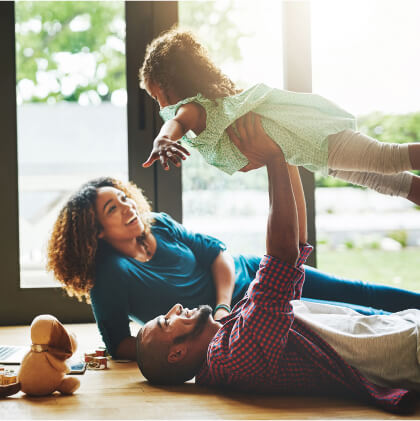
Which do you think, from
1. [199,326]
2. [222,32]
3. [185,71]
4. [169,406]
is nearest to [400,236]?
[222,32]

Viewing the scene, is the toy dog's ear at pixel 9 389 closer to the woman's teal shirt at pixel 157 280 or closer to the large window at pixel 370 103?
the woman's teal shirt at pixel 157 280

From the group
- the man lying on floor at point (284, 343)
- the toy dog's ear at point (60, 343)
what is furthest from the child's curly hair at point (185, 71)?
the toy dog's ear at point (60, 343)

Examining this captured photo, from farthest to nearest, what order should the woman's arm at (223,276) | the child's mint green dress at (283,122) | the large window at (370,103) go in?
the large window at (370,103), the woman's arm at (223,276), the child's mint green dress at (283,122)

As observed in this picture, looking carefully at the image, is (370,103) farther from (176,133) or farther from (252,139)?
(176,133)

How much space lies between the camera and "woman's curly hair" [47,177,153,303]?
74.8 inches

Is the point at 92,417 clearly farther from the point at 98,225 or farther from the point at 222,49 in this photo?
the point at 222,49

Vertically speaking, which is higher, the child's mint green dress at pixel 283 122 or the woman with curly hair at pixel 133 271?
the child's mint green dress at pixel 283 122

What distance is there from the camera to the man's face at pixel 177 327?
137cm

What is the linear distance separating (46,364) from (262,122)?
87 centimetres

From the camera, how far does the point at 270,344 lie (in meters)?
1.23

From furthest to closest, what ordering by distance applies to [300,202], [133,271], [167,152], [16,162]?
1. [16,162]
2. [133,271]
3. [300,202]
4. [167,152]

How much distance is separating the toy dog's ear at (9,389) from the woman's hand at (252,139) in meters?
0.87

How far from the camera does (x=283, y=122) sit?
1.43m

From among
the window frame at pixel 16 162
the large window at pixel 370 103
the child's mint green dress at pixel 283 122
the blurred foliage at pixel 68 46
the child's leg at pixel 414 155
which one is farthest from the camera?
the large window at pixel 370 103
